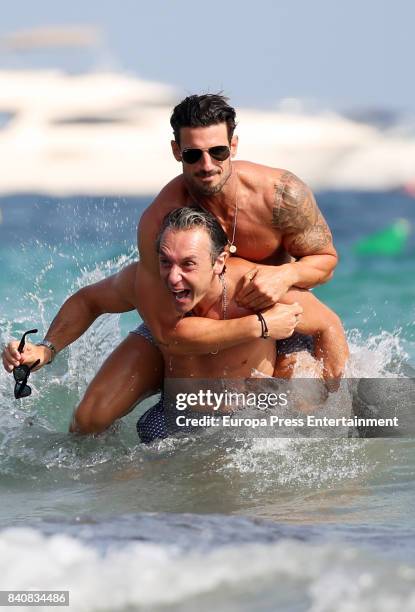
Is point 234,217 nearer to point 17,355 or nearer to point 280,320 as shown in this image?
point 280,320

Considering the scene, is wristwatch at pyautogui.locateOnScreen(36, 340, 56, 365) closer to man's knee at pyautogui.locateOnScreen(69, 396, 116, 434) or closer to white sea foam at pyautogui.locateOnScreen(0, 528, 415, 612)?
man's knee at pyautogui.locateOnScreen(69, 396, 116, 434)

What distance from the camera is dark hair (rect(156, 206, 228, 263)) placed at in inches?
193

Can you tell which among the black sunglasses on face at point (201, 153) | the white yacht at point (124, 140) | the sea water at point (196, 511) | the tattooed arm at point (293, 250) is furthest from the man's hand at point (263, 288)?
the white yacht at point (124, 140)

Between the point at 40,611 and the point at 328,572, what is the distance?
90 cm

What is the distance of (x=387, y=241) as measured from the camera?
18312mm

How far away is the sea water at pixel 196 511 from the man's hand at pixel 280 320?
1.98 ft

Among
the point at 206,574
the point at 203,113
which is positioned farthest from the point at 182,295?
the point at 206,574

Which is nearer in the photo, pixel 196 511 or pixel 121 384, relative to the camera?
pixel 196 511

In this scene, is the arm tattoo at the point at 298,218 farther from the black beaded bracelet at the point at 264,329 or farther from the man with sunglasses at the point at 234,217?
the black beaded bracelet at the point at 264,329

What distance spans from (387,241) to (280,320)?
13.5 meters

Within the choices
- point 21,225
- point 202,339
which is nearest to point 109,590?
point 202,339

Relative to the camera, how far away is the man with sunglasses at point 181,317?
194 inches

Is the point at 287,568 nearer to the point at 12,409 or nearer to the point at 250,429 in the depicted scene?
the point at 250,429

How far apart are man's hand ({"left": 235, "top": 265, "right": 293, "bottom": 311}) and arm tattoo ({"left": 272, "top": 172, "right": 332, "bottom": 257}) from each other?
24 centimetres
